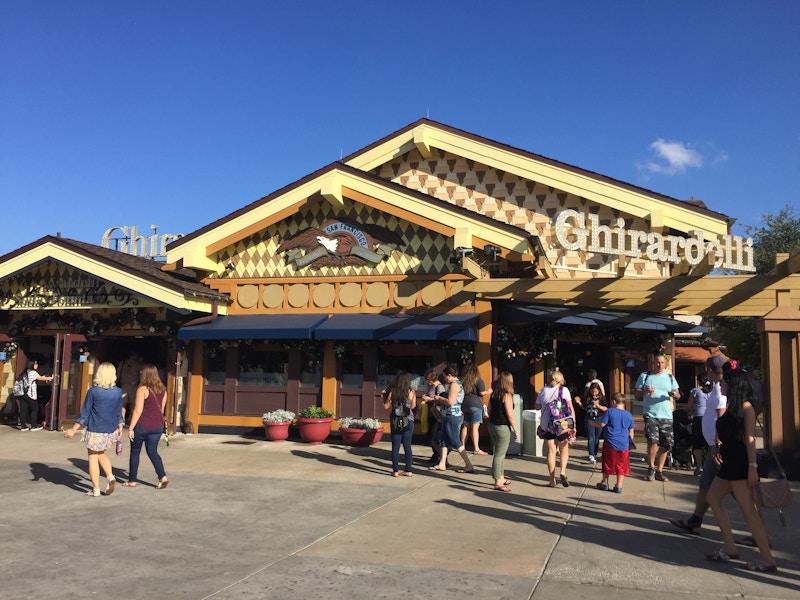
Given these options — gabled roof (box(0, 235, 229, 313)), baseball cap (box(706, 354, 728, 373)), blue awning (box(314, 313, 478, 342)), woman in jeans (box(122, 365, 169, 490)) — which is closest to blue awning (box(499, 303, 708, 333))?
blue awning (box(314, 313, 478, 342))

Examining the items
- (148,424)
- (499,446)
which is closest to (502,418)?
(499,446)

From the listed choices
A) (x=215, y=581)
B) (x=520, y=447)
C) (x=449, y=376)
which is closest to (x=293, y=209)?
(x=449, y=376)

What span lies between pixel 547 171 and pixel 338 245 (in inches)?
196

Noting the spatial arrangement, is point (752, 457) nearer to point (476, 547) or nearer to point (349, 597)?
point (476, 547)

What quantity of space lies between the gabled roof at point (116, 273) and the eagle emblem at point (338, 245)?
1.94m

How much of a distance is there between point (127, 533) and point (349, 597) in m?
2.73

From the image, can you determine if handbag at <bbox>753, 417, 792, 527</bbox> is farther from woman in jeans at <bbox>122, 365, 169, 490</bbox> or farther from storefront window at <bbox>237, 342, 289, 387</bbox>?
storefront window at <bbox>237, 342, 289, 387</bbox>

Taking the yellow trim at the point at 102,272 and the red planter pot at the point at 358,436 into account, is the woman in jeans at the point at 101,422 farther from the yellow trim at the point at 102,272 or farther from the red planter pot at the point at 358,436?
the yellow trim at the point at 102,272

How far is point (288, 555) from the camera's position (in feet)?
17.4

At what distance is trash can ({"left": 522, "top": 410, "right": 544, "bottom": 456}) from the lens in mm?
11148

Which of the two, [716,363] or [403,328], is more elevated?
[403,328]

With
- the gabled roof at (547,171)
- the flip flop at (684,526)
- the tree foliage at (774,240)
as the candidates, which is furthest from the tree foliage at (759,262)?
the flip flop at (684,526)

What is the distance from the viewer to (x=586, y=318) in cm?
1240

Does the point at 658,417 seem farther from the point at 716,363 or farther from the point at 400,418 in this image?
the point at 400,418
